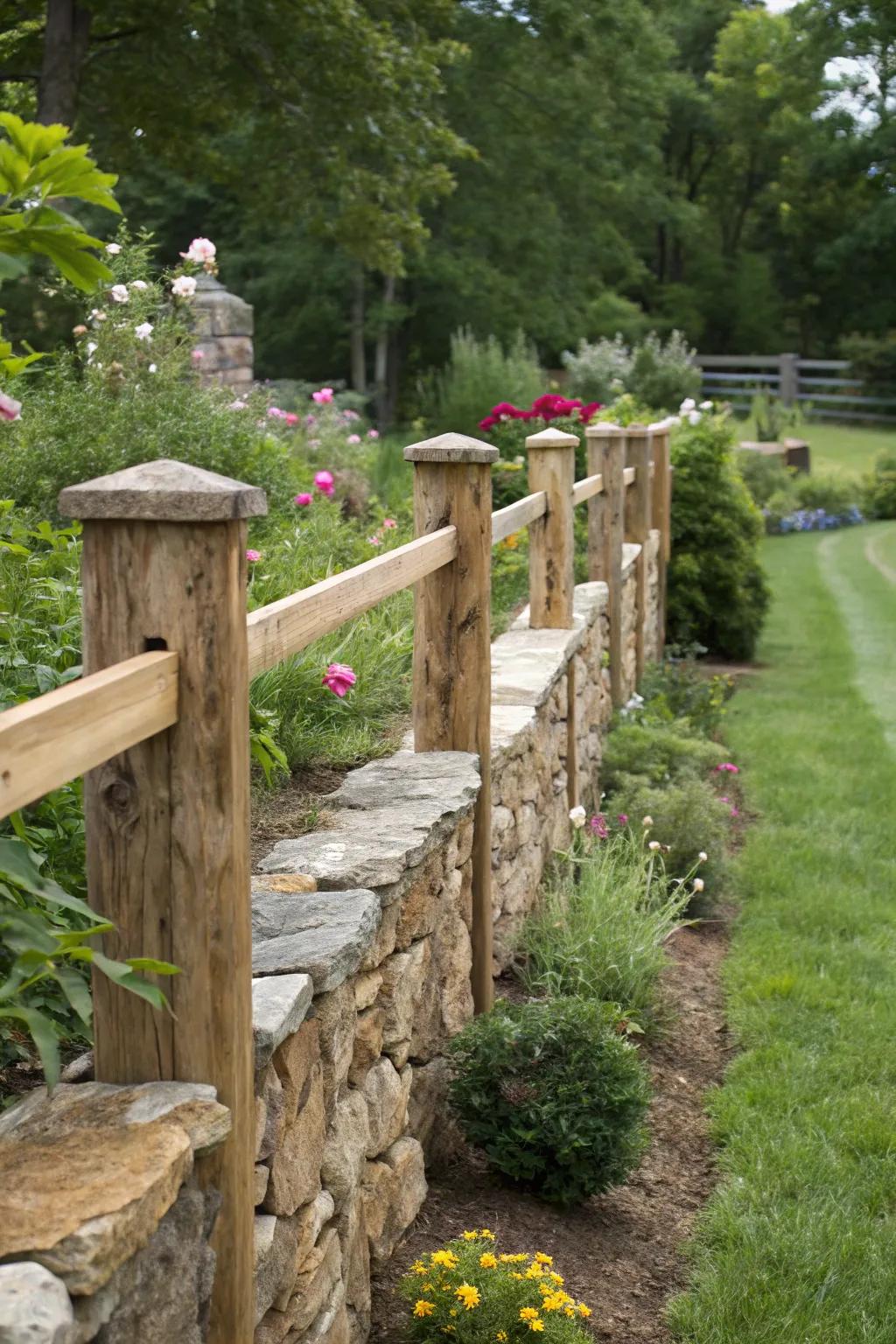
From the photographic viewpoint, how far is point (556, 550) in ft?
20.2

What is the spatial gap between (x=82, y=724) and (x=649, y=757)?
559 centimetres

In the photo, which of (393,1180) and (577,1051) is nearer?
(393,1180)

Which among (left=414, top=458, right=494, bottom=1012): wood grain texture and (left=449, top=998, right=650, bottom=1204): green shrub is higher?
(left=414, top=458, right=494, bottom=1012): wood grain texture

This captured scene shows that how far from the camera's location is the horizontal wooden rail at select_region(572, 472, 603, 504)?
6.56 m

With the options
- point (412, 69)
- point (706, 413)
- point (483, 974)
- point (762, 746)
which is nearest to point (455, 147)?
point (412, 69)

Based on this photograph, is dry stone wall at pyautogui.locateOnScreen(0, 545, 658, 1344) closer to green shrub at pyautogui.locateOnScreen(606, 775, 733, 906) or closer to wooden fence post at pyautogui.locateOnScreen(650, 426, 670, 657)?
green shrub at pyautogui.locateOnScreen(606, 775, 733, 906)

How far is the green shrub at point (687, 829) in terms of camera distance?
6086 mm

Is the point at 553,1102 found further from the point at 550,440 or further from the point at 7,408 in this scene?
the point at 550,440

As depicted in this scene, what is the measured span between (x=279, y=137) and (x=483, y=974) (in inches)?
538

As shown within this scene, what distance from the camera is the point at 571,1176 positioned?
3602 millimetres

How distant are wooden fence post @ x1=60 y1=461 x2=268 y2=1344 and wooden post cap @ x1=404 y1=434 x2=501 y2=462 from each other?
6.25 ft

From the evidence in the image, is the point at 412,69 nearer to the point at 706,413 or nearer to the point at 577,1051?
the point at 706,413

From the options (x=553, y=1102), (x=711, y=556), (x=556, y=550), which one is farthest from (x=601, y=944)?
(x=711, y=556)

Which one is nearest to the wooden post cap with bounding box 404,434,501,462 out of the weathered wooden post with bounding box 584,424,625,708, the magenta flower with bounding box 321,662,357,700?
the magenta flower with bounding box 321,662,357,700
